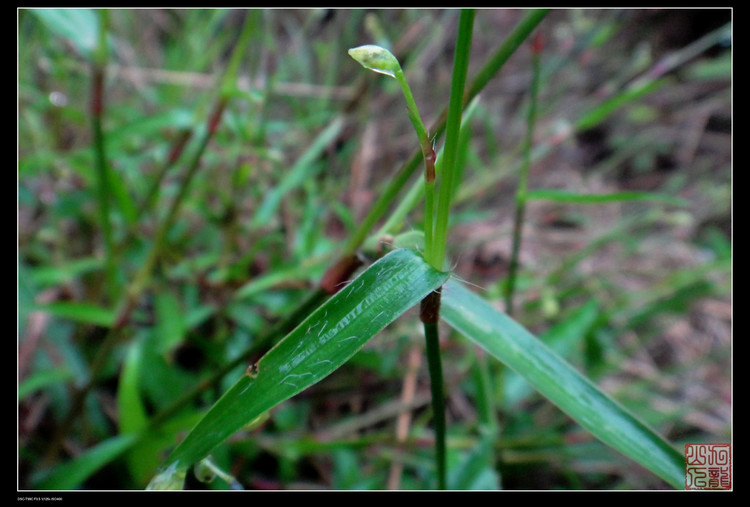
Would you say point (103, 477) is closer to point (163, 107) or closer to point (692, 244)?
point (163, 107)

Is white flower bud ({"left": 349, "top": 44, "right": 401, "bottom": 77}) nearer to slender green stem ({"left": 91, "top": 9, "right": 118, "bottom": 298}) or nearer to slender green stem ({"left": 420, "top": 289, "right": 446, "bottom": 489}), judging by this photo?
slender green stem ({"left": 420, "top": 289, "right": 446, "bottom": 489})

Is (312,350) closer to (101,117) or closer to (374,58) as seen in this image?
(374,58)

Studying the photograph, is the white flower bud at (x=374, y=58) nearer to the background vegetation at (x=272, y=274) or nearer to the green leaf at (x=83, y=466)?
the background vegetation at (x=272, y=274)

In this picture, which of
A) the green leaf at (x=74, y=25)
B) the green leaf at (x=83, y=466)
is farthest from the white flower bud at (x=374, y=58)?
the green leaf at (x=83, y=466)

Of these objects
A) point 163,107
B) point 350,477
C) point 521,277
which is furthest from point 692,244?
point 163,107

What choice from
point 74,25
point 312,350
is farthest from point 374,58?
point 74,25

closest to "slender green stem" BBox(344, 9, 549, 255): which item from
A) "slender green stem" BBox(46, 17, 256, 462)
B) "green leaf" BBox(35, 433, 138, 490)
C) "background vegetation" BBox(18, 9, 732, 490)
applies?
"background vegetation" BBox(18, 9, 732, 490)
